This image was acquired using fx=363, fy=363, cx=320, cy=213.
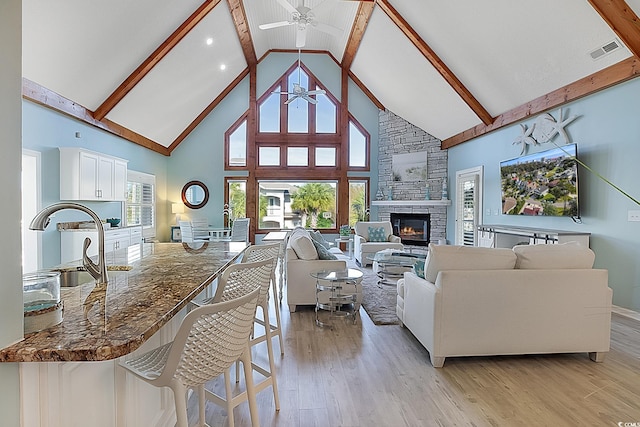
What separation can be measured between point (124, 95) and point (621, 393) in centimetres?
700

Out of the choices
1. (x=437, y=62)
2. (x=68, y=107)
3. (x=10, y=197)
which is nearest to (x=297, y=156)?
(x=437, y=62)

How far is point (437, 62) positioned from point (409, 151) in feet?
10.2

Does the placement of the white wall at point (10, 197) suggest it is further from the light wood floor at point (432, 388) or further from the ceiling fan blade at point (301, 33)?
the ceiling fan blade at point (301, 33)

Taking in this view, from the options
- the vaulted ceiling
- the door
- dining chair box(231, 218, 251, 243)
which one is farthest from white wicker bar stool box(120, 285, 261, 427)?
the door

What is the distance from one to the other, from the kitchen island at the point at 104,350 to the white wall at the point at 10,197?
0.04m

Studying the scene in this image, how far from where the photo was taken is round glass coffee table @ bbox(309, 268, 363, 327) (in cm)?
397

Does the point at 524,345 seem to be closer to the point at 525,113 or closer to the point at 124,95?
the point at 525,113

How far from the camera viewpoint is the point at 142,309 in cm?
130

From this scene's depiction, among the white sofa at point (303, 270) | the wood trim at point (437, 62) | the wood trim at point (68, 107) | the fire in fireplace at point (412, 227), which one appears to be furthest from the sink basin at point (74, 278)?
the fire in fireplace at point (412, 227)

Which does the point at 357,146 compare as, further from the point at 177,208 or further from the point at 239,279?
the point at 239,279

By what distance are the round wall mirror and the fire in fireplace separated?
16.1 feet

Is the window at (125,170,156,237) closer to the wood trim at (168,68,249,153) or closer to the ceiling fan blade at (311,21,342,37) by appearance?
the wood trim at (168,68,249,153)

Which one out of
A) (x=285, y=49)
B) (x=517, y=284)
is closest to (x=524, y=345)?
(x=517, y=284)

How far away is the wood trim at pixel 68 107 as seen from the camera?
4348mm
